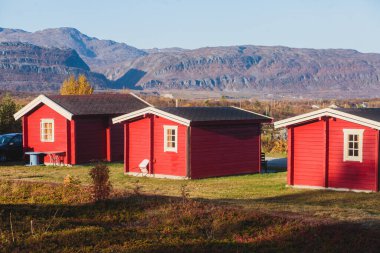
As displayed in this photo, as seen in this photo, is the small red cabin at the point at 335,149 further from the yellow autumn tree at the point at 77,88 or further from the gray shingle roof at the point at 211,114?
the yellow autumn tree at the point at 77,88

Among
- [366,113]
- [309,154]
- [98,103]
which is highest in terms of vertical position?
[98,103]

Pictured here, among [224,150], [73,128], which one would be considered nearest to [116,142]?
[73,128]

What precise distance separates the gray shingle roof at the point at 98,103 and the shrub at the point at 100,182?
38.5 feet

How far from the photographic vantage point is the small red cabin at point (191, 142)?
83.1 ft

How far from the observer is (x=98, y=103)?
32.2 metres

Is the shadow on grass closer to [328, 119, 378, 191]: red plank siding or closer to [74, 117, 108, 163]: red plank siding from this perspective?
[328, 119, 378, 191]: red plank siding

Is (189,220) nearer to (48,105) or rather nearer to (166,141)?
(166,141)

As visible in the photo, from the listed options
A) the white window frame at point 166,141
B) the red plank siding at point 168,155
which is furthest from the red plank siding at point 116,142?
the white window frame at point 166,141

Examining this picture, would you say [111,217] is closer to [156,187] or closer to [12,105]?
[156,187]

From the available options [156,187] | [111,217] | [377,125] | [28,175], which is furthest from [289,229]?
[28,175]

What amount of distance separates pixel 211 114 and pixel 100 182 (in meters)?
9.63

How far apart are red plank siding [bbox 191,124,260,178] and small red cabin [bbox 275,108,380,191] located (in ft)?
12.2

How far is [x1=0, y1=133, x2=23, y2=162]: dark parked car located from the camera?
32.0 meters

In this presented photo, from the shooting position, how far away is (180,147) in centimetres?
2545
